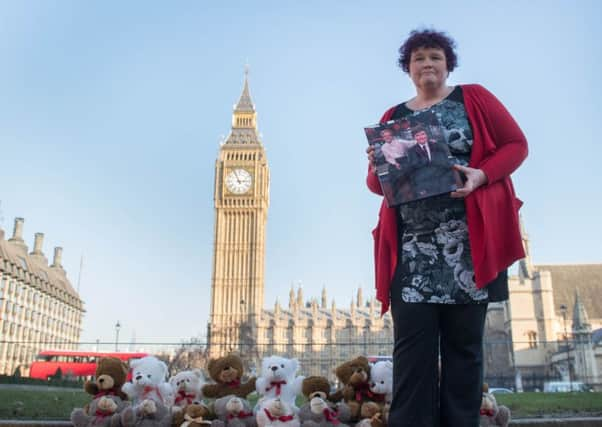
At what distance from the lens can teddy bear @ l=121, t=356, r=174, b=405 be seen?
4.41 m

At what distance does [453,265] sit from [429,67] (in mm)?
979

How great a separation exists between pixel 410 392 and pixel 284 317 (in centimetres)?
5728

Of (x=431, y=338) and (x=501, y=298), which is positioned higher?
(x=501, y=298)

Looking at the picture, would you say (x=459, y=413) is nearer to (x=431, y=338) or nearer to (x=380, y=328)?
(x=431, y=338)

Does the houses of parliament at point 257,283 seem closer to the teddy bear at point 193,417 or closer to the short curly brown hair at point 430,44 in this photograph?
the teddy bear at point 193,417

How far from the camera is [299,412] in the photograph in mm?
4090

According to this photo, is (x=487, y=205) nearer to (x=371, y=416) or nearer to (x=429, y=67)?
(x=429, y=67)

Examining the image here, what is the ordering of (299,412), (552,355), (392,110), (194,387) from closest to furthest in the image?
1. (392,110)
2. (299,412)
3. (194,387)
4. (552,355)

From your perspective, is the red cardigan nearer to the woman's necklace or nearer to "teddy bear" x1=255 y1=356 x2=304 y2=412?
the woman's necklace

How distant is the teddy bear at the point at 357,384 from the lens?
4148 millimetres

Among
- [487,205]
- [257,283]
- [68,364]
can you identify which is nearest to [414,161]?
[487,205]

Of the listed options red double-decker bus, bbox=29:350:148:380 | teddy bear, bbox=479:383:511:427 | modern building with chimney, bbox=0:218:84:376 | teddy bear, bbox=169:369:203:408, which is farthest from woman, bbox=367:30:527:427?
modern building with chimney, bbox=0:218:84:376

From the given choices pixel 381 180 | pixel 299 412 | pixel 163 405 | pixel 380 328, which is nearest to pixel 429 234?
pixel 381 180

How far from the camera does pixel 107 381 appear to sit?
429 cm
